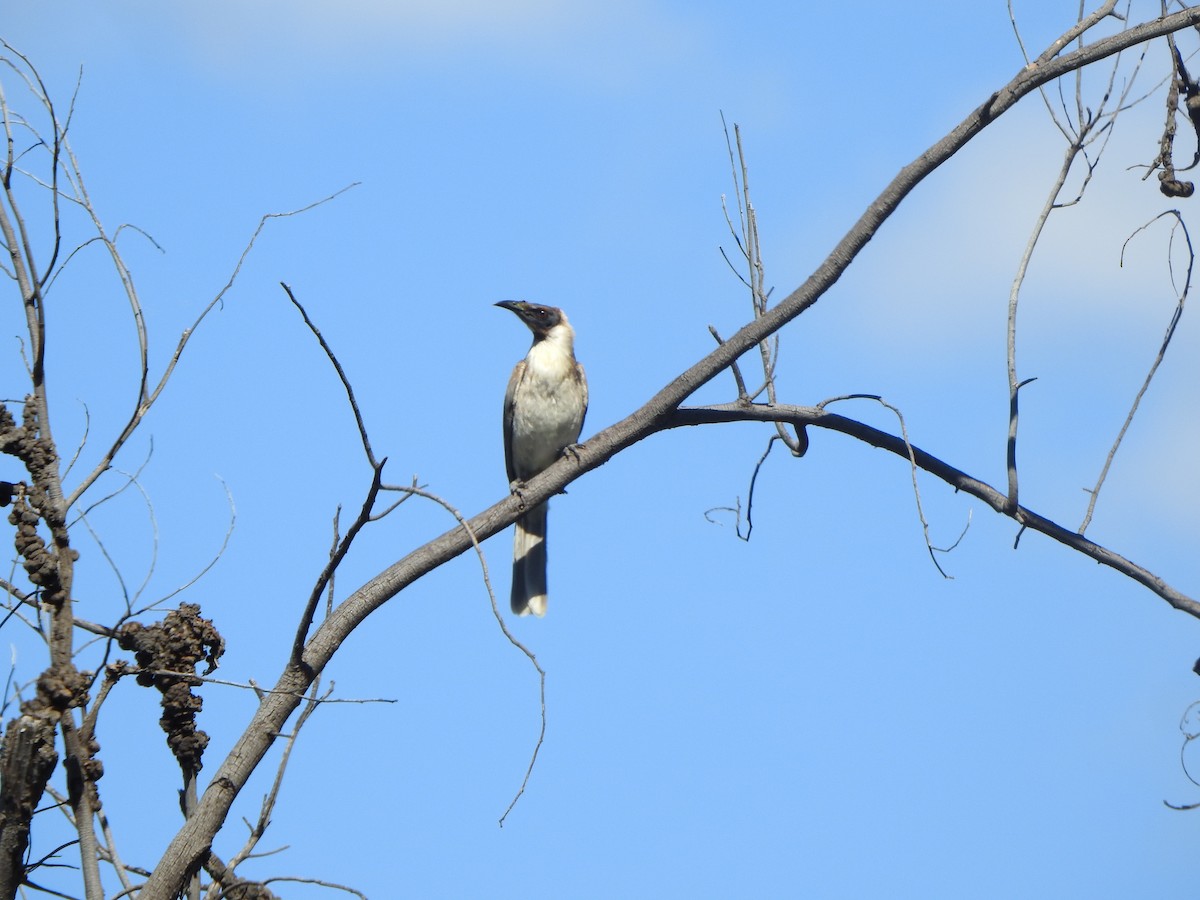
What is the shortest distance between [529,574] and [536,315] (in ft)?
4.74

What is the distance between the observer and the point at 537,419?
277 inches

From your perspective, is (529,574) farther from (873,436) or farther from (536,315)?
(873,436)

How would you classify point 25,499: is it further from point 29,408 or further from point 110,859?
point 110,859

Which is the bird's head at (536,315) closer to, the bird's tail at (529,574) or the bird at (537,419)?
the bird at (537,419)

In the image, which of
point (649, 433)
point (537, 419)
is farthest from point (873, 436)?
point (537, 419)

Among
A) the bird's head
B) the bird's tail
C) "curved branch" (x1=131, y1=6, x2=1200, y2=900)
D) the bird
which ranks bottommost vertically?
"curved branch" (x1=131, y1=6, x2=1200, y2=900)

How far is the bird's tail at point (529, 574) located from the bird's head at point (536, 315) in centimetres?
102

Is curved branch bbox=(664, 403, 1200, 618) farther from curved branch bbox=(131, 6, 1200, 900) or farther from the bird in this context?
the bird

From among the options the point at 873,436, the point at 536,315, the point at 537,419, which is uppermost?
the point at 536,315

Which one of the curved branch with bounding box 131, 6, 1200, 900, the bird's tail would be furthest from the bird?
the curved branch with bounding box 131, 6, 1200, 900

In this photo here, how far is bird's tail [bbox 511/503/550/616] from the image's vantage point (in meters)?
7.01

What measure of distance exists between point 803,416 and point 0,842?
271cm

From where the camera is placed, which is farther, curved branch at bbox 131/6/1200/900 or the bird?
the bird

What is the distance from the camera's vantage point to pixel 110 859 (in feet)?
12.0
